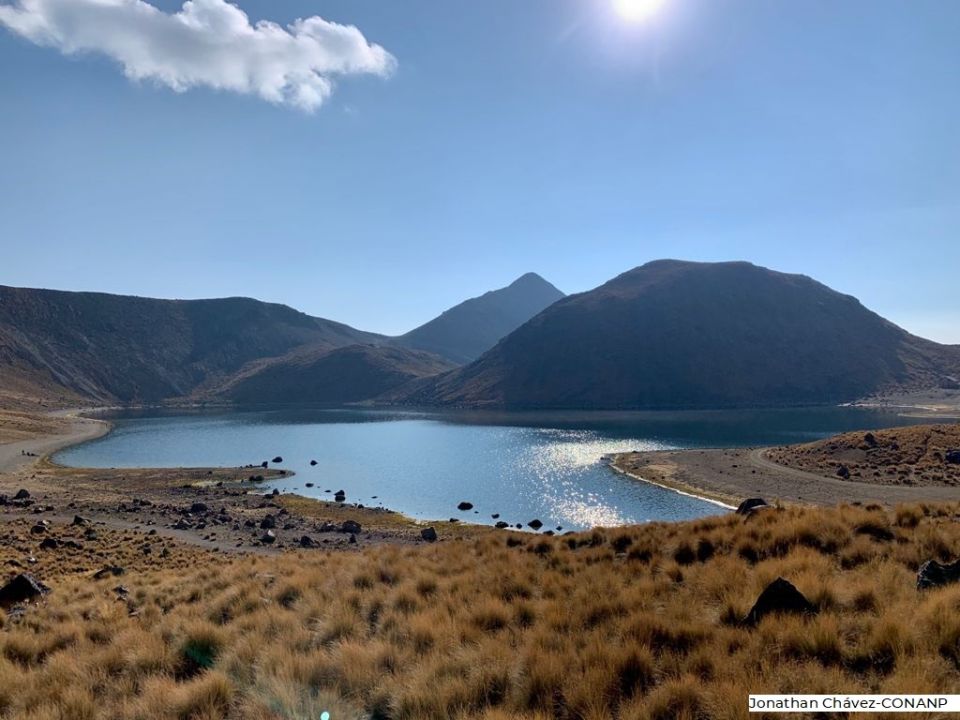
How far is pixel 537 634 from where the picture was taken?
6.52 metres

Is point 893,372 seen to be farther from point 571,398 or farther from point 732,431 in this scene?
point 732,431

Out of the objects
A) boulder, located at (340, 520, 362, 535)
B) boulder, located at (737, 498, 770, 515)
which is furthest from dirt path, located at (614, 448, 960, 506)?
boulder, located at (340, 520, 362, 535)

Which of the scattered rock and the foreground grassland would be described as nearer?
the foreground grassland

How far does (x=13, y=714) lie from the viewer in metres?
5.63

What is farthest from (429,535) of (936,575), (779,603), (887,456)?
(887,456)

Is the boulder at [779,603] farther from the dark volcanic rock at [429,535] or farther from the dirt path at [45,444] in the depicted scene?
the dirt path at [45,444]

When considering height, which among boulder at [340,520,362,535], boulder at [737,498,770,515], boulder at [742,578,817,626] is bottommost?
boulder at [340,520,362,535]

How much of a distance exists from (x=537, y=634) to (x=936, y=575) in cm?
475

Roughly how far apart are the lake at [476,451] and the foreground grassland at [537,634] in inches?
1281

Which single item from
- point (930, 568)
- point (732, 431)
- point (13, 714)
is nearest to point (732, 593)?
point (930, 568)

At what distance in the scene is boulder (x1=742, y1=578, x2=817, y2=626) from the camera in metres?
6.26

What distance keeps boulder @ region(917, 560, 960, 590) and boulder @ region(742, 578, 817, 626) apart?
1511 millimetres

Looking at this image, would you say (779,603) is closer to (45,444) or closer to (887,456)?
(887,456)

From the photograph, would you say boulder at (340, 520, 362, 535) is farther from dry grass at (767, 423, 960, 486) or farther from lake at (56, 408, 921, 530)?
dry grass at (767, 423, 960, 486)
